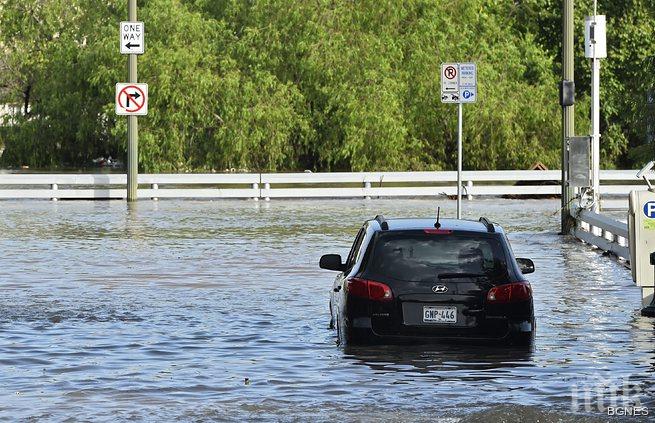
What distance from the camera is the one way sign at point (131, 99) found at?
43188mm

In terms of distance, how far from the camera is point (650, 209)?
57.0 ft

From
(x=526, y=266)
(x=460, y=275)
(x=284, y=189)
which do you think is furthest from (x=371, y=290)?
(x=284, y=189)

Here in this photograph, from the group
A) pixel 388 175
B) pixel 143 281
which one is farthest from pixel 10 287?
pixel 388 175

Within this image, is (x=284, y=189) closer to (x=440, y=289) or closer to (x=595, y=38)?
(x=595, y=38)

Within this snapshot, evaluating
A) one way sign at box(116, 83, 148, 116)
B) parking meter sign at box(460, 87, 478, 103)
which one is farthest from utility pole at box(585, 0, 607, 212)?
one way sign at box(116, 83, 148, 116)

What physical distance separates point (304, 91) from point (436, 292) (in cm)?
4057

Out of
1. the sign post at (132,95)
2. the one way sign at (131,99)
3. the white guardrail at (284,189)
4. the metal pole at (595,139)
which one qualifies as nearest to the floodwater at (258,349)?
the metal pole at (595,139)

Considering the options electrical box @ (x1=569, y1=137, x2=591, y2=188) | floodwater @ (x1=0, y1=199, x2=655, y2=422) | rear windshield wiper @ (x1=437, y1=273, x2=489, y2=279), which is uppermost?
electrical box @ (x1=569, y1=137, x2=591, y2=188)

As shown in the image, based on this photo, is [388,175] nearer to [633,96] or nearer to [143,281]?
[633,96]

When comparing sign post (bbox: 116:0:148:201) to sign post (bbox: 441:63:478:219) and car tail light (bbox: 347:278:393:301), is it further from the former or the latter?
car tail light (bbox: 347:278:393:301)

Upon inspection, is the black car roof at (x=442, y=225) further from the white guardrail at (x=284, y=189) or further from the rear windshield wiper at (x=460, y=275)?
the white guardrail at (x=284, y=189)

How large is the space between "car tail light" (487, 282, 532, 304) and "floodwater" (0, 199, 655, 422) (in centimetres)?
51

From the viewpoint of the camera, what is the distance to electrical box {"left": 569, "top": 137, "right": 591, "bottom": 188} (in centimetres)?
2919

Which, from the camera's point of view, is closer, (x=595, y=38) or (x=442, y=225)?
(x=442, y=225)
